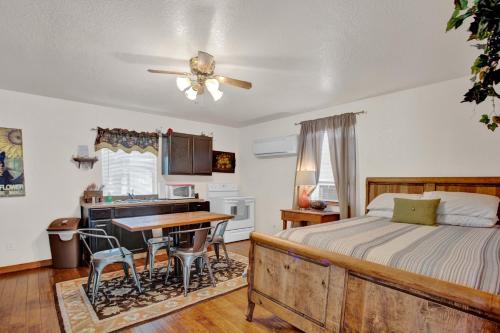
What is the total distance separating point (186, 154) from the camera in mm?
4832

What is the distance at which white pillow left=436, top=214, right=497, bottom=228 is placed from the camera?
2.40m

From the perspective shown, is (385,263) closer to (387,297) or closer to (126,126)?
(387,297)

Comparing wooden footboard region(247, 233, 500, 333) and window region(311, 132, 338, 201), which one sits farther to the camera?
window region(311, 132, 338, 201)

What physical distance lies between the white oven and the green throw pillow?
2.92 m

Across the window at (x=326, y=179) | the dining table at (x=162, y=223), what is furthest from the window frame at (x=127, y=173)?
the window at (x=326, y=179)

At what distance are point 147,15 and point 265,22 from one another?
85 cm

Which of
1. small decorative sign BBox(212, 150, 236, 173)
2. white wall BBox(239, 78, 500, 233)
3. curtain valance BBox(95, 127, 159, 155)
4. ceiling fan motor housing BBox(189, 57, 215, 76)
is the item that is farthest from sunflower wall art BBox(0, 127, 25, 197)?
white wall BBox(239, 78, 500, 233)

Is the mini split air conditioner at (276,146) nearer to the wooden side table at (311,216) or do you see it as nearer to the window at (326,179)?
the window at (326,179)

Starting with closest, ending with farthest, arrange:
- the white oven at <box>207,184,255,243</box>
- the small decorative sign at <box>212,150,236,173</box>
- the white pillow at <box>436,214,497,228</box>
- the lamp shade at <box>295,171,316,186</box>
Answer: the white pillow at <box>436,214,497,228</box>, the lamp shade at <box>295,171,316,186</box>, the white oven at <box>207,184,255,243</box>, the small decorative sign at <box>212,150,236,173</box>

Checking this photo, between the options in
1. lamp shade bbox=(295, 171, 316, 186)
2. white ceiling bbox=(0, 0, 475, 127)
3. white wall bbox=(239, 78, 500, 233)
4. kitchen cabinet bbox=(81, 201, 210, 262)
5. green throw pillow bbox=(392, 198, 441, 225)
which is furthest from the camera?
lamp shade bbox=(295, 171, 316, 186)

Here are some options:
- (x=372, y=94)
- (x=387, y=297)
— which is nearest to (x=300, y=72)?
(x=372, y=94)

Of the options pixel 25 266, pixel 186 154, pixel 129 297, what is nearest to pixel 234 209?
pixel 186 154

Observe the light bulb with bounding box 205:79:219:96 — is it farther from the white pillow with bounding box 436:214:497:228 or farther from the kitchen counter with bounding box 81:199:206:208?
the white pillow with bounding box 436:214:497:228

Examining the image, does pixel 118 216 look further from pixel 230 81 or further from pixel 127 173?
pixel 230 81
